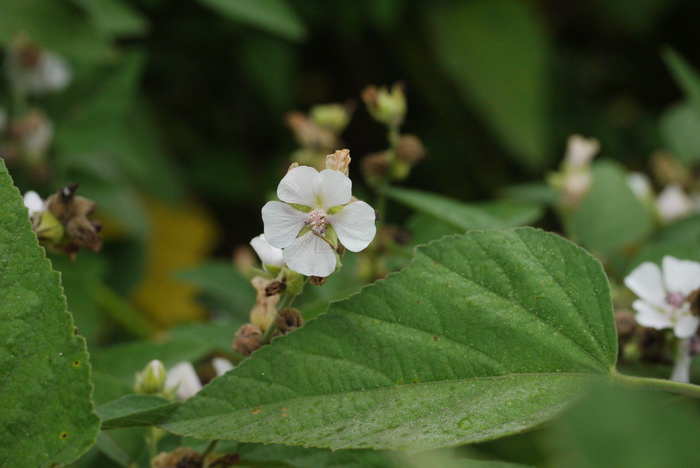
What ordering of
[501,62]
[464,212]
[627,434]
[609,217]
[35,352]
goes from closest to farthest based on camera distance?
[627,434], [35,352], [464,212], [609,217], [501,62]

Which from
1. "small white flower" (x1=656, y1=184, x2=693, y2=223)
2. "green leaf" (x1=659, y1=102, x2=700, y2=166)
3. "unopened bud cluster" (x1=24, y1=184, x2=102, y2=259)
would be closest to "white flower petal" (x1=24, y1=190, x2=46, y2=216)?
"unopened bud cluster" (x1=24, y1=184, x2=102, y2=259)

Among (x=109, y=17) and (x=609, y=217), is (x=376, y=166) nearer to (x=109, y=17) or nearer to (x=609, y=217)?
(x=609, y=217)

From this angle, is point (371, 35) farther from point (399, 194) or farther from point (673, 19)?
point (399, 194)

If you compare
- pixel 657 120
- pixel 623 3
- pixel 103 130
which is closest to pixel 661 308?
pixel 103 130

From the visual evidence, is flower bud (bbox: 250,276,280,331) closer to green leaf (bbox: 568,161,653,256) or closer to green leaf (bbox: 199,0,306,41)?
green leaf (bbox: 568,161,653,256)

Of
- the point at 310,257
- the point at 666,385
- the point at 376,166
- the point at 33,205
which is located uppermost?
the point at 376,166

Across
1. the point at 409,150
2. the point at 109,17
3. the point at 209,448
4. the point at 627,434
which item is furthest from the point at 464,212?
the point at 109,17

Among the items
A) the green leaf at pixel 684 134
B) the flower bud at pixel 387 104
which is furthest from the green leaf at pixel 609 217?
the flower bud at pixel 387 104
